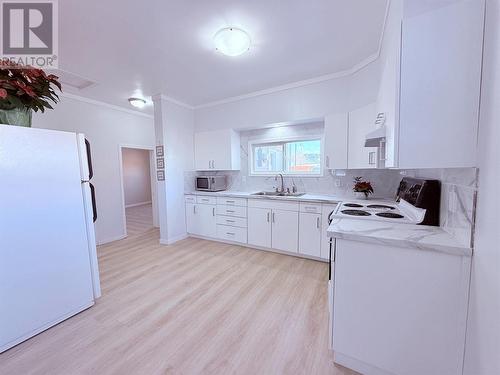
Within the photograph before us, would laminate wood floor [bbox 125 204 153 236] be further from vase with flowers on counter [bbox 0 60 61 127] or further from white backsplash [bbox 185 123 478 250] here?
vase with flowers on counter [bbox 0 60 61 127]

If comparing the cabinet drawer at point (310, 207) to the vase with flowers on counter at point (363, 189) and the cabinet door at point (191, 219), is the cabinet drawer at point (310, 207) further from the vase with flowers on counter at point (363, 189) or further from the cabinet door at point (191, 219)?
the cabinet door at point (191, 219)

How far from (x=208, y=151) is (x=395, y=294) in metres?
3.57

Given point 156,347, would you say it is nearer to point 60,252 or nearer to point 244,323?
point 244,323

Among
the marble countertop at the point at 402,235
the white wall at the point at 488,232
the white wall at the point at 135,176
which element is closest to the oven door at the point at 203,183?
the marble countertop at the point at 402,235

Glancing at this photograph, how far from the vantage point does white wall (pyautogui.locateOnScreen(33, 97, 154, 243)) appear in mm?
3420

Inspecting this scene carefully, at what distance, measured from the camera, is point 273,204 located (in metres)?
3.15

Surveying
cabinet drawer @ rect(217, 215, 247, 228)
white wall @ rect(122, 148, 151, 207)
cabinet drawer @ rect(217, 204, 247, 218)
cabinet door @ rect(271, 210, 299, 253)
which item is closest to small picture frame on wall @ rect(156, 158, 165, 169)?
cabinet drawer @ rect(217, 204, 247, 218)

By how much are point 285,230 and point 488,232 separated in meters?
2.31

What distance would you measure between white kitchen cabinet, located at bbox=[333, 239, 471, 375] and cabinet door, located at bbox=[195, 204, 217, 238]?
2.70 m

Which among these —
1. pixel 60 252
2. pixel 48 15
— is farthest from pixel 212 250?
pixel 48 15

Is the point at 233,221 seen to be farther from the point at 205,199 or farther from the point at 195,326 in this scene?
the point at 195,326

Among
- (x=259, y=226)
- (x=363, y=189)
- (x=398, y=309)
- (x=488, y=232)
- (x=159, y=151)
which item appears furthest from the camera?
(x=159, y=151)

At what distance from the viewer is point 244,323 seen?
1.75 metres

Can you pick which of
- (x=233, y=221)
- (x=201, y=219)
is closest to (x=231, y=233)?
(x=233, y=221)
